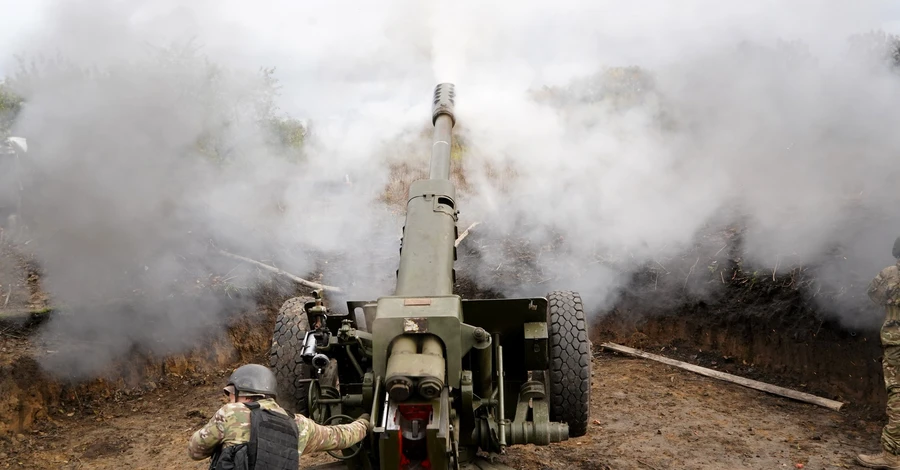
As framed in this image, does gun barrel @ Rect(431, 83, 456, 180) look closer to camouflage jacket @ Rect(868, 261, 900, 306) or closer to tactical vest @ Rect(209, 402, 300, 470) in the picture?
tactical vest @ Rect(209, 402, 300, 470)

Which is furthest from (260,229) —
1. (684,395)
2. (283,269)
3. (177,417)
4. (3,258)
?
(684,395)

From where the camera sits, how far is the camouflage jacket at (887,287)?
4.95 meters

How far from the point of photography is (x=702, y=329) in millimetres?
7785

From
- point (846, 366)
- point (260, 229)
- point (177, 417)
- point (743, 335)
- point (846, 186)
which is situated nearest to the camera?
point (846, 366)

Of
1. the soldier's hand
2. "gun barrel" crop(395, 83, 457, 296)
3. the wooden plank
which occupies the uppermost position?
"gun barrel" crop(395, 83, 457, 296)

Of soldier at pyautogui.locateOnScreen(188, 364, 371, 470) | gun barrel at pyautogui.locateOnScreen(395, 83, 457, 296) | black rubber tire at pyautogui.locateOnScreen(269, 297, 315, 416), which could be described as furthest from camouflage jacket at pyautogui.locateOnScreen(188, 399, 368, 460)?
black rubber tire at pyautogui.locateOnScreen(269, 297, 315, 416)

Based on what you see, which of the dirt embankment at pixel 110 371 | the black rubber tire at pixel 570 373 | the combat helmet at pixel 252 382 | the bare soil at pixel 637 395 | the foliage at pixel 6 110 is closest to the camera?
the combat helmet at pixel 252 382

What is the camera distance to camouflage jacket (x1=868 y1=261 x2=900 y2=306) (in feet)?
16.3

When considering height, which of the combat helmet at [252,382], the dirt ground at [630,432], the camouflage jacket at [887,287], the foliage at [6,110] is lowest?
the dirt ground at [630,432]

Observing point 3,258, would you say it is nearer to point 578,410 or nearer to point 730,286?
point 578,410

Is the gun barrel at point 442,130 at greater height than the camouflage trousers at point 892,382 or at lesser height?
greater

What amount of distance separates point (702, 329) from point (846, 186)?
2.37m

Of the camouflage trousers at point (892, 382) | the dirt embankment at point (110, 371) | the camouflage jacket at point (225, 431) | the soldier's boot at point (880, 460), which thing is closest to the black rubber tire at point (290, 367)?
the camouflage jacket at point (225, 431)

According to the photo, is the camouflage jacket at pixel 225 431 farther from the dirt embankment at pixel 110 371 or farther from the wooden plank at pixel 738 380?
the wooden plank at pixel 738 380
